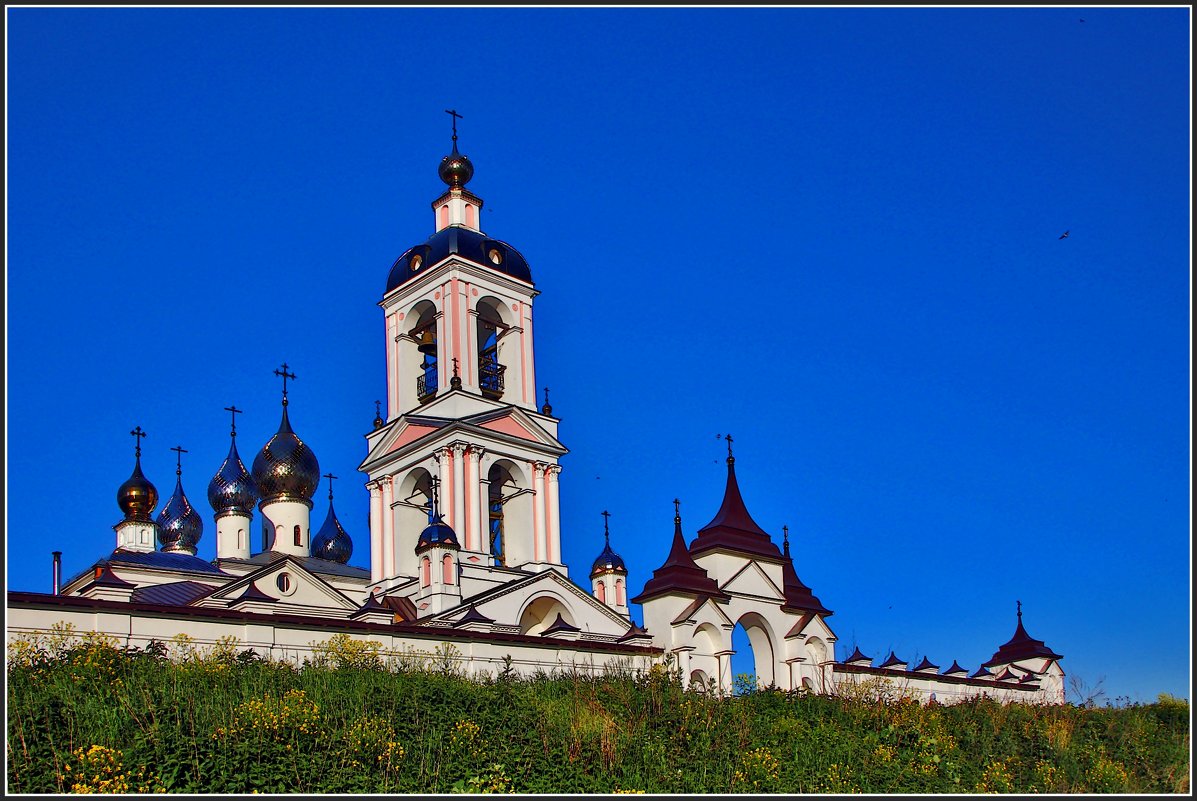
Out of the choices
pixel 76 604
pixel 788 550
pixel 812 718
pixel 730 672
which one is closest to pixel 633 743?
pixel 812 718

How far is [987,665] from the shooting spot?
42562 millimetres

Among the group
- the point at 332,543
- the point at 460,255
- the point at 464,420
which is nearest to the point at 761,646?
the point at 464,420

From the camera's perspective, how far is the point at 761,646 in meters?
31.5

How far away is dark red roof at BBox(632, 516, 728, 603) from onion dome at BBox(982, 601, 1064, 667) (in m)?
17.0

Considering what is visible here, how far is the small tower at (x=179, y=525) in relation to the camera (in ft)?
170

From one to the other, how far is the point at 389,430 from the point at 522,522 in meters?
4.79

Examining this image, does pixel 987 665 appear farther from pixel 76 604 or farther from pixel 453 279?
pixel 76 604

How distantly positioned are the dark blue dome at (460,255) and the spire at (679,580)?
45.4 ft

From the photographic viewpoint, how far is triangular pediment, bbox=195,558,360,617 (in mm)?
33219

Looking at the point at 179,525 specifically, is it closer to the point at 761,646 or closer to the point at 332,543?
the point at 332,543

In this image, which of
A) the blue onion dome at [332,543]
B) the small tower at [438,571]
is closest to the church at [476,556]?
the small tower at [438,571]

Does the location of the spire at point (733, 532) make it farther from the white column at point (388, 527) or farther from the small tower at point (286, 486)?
the small tower at point (286, 486)

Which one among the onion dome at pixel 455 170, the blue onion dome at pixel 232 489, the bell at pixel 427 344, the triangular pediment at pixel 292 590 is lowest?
the triangular pediment at pixel 292 590

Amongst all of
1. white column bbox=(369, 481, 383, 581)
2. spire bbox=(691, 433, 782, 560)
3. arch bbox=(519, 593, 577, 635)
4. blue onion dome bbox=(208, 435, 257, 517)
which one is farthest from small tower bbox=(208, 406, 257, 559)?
spire bbox=(691, 433, 782, 560)
